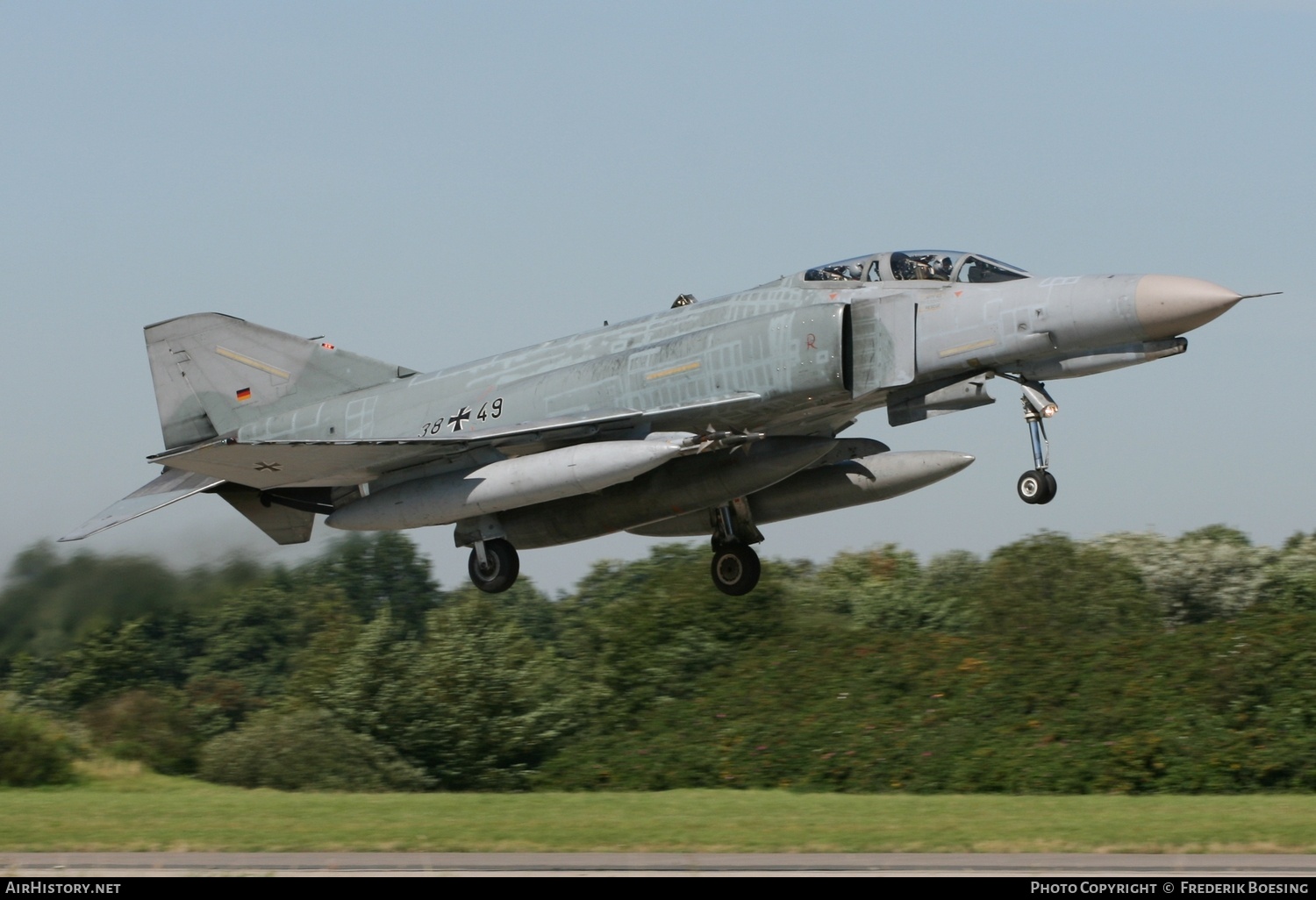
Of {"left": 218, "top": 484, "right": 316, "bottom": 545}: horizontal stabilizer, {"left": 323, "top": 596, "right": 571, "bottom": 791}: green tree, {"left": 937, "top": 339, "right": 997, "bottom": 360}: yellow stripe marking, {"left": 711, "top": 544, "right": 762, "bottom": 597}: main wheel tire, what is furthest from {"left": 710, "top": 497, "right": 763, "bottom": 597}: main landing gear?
{"left": 323, "top": 596, "right": 571, "bottom": 791}: green tree

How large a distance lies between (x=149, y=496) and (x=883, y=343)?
9.24 metres

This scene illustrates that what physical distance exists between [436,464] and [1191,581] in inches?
1239

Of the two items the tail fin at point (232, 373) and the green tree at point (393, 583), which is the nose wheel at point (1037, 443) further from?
the green tree at point (393, 583)

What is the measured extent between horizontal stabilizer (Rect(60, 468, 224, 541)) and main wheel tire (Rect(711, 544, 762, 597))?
20.2ft

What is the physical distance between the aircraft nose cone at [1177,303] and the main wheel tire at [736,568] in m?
6.26

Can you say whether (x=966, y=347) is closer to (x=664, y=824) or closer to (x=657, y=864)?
(x=664, y=824)

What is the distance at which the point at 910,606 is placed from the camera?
1567 inches

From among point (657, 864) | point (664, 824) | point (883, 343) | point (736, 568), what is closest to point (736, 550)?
point (736, 568)

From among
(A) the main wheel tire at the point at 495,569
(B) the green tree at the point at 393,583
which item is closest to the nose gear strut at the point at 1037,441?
(A) the main wheel tire at the point at 495,569

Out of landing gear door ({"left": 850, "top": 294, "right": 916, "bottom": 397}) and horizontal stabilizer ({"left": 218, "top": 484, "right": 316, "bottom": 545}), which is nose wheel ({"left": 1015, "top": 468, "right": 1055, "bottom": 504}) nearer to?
landing gear door ({"left": 850, "top": 294, "right": 916, "bottom": 397})

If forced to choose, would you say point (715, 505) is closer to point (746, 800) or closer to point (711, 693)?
point (746, 800)

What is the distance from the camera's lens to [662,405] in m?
17.0

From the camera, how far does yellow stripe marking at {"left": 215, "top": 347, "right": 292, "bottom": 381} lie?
20453mm
